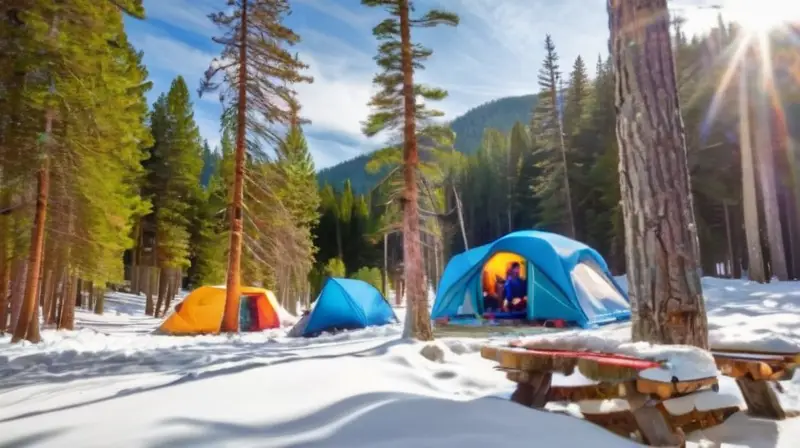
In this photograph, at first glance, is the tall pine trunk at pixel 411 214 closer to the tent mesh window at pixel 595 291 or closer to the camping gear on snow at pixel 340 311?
the camping gear on snow at pixel 340 311

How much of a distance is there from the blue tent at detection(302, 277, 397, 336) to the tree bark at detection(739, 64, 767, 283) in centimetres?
1302

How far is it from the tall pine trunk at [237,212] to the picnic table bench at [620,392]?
402 inches

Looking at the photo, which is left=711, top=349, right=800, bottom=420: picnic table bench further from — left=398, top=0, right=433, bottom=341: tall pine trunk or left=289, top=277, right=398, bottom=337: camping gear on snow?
left=289, top=277, right=398, bottom=337: camping gear on snow

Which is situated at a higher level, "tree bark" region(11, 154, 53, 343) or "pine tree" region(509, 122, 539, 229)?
"pine tree" region(509, 122, 539, 229)

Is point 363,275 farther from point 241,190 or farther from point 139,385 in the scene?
point 139,385

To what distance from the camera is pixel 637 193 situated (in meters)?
4.18

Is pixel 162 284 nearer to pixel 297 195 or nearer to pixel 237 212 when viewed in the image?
pixel 297 195

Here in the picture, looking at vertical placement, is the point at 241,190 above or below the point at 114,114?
below

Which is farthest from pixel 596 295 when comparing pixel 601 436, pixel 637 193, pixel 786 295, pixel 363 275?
pixel 363 275

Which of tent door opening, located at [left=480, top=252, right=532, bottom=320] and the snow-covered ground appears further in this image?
tent door opening, located at [left=480, top=252, right=532, bottom=320]

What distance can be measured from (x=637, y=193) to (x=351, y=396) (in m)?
2.81

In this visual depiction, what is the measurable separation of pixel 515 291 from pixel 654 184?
31.1 feet

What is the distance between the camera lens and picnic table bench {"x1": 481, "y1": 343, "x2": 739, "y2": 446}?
2934 mm

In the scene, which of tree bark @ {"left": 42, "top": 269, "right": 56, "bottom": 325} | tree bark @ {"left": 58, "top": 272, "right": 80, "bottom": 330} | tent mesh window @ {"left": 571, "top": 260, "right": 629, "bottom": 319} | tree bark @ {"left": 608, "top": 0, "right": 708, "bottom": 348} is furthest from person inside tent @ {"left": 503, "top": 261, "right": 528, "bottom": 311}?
tree bark @ {"left": 42, "top": 269, "right": 56, "bottom": 325}
